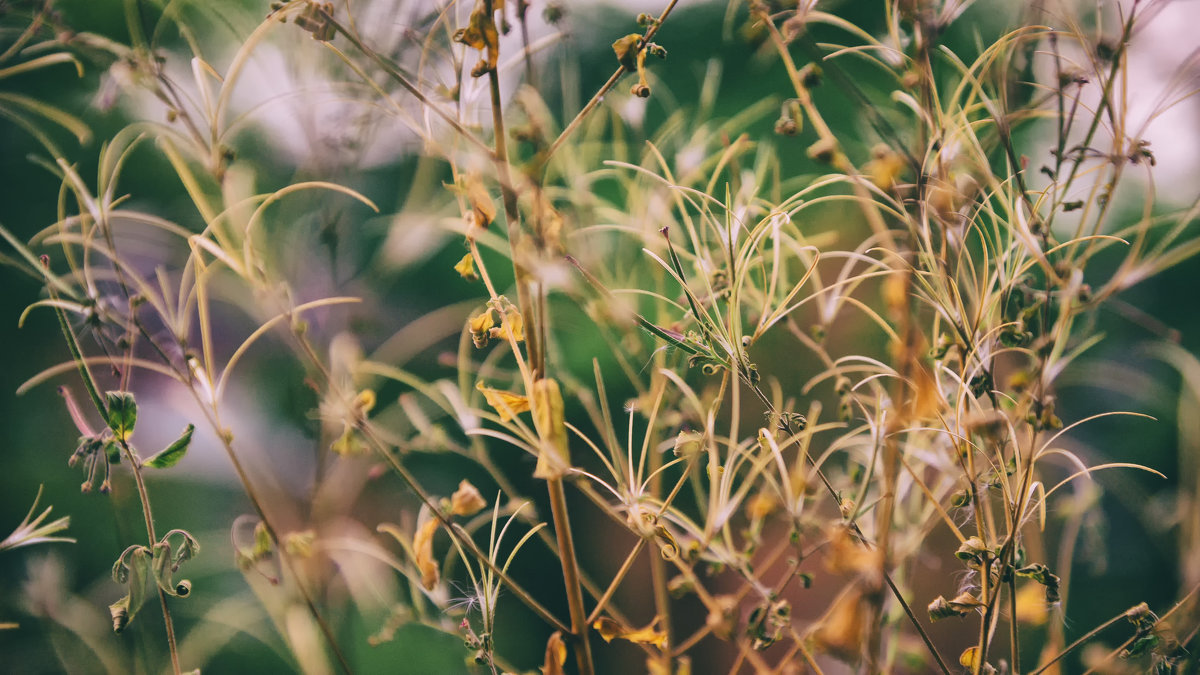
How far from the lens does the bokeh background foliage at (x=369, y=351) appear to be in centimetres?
49

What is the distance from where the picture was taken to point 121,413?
8.7 inches

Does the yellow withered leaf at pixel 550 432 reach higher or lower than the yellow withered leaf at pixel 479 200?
lower

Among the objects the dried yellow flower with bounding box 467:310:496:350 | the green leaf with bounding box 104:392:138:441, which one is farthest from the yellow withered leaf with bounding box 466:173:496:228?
the green leaf with bounding box 104:392:138:441

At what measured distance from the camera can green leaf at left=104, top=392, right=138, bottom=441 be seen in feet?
0.72

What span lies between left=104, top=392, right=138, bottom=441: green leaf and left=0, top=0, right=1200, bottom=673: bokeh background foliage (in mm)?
209

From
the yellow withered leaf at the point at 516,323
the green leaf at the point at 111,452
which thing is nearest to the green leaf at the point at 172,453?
the green leaf at the point at 111,452

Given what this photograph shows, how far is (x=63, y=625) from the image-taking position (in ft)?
1.62

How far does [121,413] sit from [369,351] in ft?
1.29

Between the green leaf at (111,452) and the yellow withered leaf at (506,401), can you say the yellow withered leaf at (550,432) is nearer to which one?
the yellow withered leaf at (506,401)

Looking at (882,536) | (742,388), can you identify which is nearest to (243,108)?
(742,388)

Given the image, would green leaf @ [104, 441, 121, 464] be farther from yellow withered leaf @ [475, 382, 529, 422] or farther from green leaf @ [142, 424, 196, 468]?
yellow withered leaf @ [475, 382, 529, 422]

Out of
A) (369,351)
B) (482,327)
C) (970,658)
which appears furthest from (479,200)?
(369,351)

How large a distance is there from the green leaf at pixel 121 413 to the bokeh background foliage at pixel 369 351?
209 mm

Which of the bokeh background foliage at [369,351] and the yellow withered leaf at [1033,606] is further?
the bokeh background foliage at [369,351]
